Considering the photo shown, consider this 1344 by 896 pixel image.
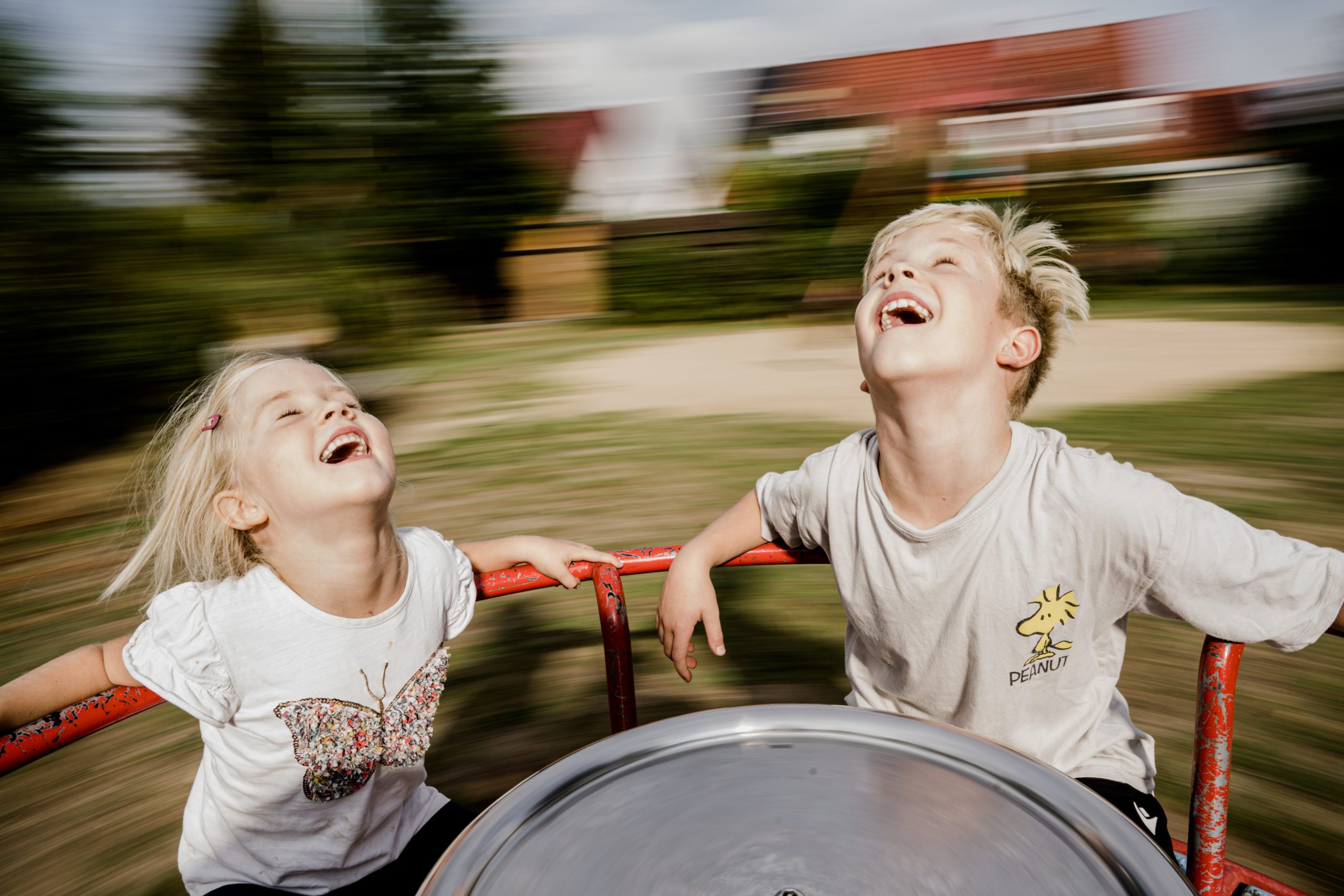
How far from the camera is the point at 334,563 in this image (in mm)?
1426

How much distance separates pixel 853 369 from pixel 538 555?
21.3 ft

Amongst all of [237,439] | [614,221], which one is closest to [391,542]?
[237,439]

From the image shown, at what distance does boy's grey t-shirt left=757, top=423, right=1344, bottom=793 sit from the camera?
4.17ft

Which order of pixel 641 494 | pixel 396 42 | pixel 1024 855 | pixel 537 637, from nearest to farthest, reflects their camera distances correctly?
pixel 1024 855, pixel 537 637, pixel 641 494, pixel 396 42

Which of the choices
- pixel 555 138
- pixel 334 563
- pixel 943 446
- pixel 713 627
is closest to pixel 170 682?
pixel 334 563

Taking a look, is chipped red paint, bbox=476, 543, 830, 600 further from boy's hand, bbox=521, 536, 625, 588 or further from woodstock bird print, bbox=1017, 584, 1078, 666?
woodstock bird print, bbox=1017, 584, 1078, 666

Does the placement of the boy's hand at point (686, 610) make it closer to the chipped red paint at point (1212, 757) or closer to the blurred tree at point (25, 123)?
the chipped red paint at point (1212, 757)

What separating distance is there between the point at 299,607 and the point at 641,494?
10.8 feet

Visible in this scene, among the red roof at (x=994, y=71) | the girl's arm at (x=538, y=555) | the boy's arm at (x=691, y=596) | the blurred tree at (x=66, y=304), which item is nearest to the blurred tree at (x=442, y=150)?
the blurred tree at (x=66, y=304)

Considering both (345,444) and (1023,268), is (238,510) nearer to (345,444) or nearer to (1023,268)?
(345,444)

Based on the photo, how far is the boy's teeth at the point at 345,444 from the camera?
140 centimetres

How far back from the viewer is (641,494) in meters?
4.66

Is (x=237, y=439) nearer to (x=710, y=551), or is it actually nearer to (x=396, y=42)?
(x=710, y=551)

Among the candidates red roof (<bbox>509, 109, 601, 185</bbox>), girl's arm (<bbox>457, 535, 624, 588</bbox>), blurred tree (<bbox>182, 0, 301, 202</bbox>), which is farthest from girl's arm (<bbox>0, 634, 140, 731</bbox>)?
red roof (<bbox>509, 109, 601, 185</bbox>)
